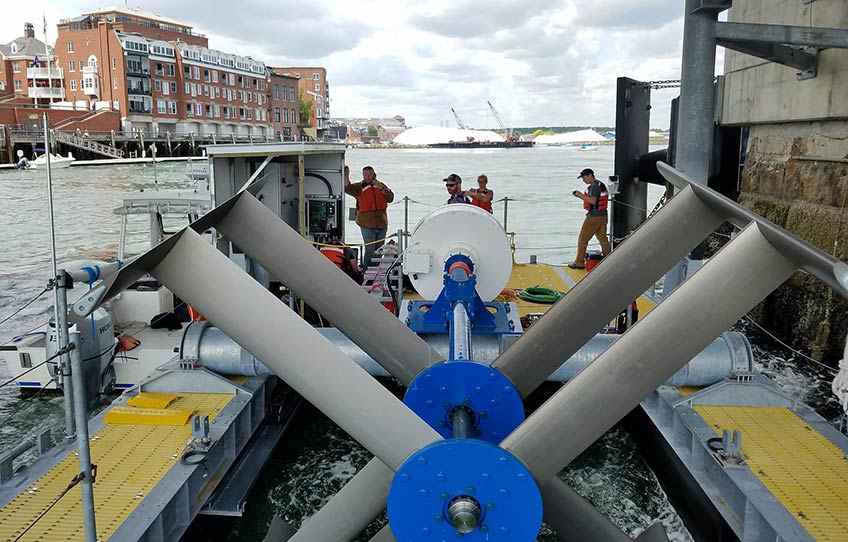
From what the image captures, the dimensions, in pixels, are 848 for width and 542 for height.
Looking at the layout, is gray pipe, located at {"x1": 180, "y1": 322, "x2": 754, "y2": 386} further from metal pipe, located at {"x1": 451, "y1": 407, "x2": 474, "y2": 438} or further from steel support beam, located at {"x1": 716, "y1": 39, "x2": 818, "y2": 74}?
steel support beam, located at {"x1": 716, "y1": 39, "x2": 818, "y2": 74}

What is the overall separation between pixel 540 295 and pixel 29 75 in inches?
3558

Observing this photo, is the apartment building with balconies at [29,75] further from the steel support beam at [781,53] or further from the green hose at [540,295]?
the steel support beam at [781,53]

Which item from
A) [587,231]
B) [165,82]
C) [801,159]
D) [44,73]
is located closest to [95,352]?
[587,231]

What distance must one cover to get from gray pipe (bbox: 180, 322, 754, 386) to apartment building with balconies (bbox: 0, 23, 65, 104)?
80.3 m

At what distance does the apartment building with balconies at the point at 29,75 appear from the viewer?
78.7 meters

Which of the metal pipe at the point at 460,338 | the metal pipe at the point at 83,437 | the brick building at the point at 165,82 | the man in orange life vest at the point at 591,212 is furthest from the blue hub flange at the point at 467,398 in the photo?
the brick building at the point at 165,82

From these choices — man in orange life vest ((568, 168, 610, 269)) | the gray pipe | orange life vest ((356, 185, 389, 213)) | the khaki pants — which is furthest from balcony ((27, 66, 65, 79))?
the gray pipe

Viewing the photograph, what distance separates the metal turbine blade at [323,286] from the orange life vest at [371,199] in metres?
9.27

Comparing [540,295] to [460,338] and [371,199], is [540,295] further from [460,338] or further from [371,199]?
[460,338]

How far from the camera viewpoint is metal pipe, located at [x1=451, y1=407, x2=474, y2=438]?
2896 millimetres

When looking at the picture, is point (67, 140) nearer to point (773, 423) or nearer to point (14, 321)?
point (14, 321)

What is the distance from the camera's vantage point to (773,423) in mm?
6168

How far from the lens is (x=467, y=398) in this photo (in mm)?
3041

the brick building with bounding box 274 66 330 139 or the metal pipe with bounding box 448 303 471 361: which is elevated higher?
the brick building with bounding box 274 66 330 139
